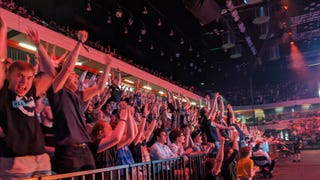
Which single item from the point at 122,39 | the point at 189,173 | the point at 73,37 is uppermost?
the point at 122,39

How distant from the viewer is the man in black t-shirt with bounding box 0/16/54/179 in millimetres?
1997

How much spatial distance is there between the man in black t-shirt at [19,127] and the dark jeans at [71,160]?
0.12 metres

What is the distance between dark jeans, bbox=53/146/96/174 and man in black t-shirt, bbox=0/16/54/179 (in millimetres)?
125

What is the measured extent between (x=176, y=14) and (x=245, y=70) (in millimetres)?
9164

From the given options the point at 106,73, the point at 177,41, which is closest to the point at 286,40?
the point at 177,41

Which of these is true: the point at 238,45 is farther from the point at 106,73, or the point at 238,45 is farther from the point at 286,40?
the point at 106,73

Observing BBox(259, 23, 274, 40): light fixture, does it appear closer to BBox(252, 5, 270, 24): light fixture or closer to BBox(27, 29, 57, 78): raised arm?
BBox(252, 5, 270, 24): light fixture

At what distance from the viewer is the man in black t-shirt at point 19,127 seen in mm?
1997

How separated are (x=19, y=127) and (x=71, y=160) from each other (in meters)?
0.45

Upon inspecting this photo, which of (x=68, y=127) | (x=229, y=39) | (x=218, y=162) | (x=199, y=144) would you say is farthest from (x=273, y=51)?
(x=68, y=127)

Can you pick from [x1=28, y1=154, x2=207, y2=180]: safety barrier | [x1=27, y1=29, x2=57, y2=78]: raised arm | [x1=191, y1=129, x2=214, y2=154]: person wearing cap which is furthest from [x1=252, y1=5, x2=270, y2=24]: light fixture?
[x1=27, y1=29, x2=57, y2=78]: raised arm

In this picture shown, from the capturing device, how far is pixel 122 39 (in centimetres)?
1210

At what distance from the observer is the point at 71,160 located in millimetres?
2334

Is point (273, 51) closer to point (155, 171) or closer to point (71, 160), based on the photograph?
point (155, 171)
